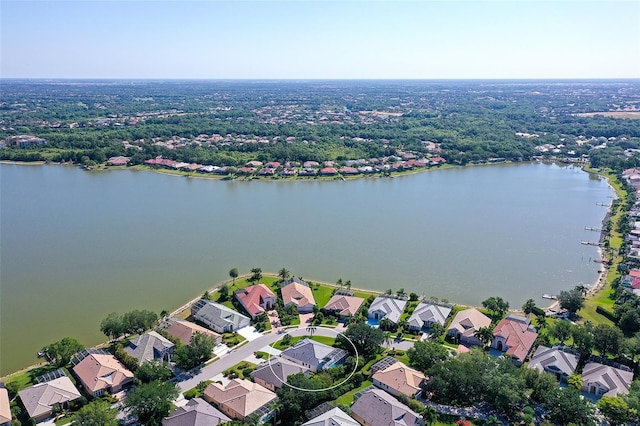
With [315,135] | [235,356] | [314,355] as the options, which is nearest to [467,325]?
[314,355]

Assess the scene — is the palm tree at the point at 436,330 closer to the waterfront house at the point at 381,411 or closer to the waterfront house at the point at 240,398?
the waterfront house at the point at 381,411

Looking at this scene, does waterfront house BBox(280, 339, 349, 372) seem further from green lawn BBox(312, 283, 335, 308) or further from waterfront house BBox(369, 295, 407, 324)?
green lawn BBox(312, 283, 335, 308)

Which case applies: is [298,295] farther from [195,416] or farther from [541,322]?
[541,322]

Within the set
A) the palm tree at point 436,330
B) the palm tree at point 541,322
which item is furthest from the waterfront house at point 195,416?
the palm tree at point 541,322

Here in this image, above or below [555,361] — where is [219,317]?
above

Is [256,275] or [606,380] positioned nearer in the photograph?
[606,380]

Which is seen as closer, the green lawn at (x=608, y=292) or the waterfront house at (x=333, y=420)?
the waterfront house at (x=333, y=420)

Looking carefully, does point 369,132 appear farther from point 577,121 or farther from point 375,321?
point 375,321
